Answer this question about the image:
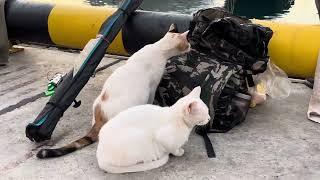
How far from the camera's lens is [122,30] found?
11.4ft

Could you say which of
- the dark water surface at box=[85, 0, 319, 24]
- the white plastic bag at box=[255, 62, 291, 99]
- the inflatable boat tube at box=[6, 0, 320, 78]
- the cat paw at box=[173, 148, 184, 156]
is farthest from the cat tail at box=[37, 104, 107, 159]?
the dark water surface at box=[85, 0, 319, 24]

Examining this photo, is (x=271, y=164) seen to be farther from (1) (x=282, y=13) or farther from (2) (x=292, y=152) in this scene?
(1) (x=282, y=13)

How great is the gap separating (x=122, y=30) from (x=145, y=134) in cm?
163

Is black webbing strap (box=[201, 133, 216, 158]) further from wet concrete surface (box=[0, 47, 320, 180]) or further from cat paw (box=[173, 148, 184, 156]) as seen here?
cat paw (box=[173, 148, 184, 156])

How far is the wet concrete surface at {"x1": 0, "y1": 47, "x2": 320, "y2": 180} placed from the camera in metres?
2.07

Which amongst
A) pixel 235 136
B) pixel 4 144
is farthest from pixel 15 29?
pixel 235 136

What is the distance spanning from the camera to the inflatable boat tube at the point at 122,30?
3047 millimetres

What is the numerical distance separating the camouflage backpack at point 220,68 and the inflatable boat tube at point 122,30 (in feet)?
1.38

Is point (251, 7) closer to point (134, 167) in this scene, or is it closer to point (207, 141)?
point (207, 141)

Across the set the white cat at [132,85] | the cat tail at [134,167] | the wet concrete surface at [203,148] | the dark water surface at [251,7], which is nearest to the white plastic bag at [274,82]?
the wet concrete surface at [203,148]

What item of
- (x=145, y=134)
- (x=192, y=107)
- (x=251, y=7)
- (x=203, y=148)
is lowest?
(x=251, y=7)

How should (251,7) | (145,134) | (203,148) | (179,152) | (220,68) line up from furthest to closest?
(251,7) → (220,68) → (203,148) → (179,152) → (145,134)

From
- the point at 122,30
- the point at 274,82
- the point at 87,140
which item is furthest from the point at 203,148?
the point at 122,30

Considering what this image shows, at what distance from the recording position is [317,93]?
2.71 meters
